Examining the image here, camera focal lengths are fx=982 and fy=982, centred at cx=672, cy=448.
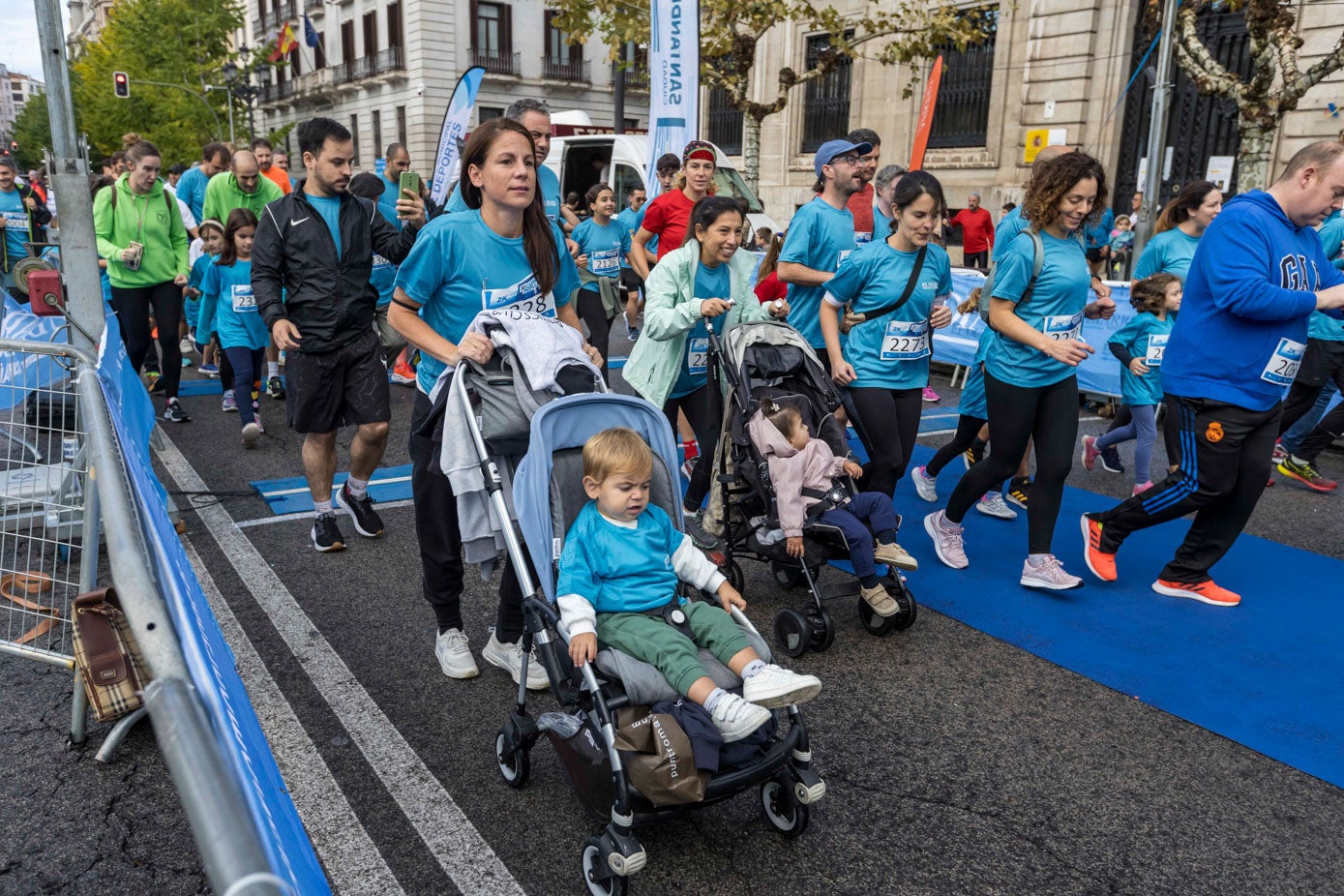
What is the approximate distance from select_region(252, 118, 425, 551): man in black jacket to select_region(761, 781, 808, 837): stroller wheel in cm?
319

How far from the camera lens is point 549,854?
2816 millimetres

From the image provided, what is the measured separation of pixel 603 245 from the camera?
9.52 meters

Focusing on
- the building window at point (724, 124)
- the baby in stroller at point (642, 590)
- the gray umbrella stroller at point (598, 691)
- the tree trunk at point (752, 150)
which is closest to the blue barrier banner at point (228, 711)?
the gray umbrella stroller at point (598, 691)

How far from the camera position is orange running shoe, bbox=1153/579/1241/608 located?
4727 mm

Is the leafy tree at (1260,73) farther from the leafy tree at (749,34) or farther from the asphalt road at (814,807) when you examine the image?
the asphalt road at (814,807)

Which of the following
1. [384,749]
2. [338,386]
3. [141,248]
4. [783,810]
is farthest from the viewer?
[141,248]

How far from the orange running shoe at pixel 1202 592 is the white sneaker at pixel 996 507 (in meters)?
1.28

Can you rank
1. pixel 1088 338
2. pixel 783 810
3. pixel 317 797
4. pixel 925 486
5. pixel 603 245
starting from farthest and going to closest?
1. pixel 603 245
2. pixel 1088 338
3. pixel 925 486
4. pixel 317 797
5. pixel 783 810

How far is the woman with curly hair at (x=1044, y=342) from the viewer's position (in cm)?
450

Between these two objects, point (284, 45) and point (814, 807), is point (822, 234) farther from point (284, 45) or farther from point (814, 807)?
point (284, 45)

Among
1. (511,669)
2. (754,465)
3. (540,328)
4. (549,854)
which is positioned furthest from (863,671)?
(540,328)

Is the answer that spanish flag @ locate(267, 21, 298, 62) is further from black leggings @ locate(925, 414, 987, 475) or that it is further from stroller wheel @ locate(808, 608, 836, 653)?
stroller wheel @ locate(808, 608, 836, 653)

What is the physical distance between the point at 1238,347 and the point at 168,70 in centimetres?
5218

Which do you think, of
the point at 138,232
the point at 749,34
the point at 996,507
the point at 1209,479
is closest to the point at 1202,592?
the point at 1209,479
